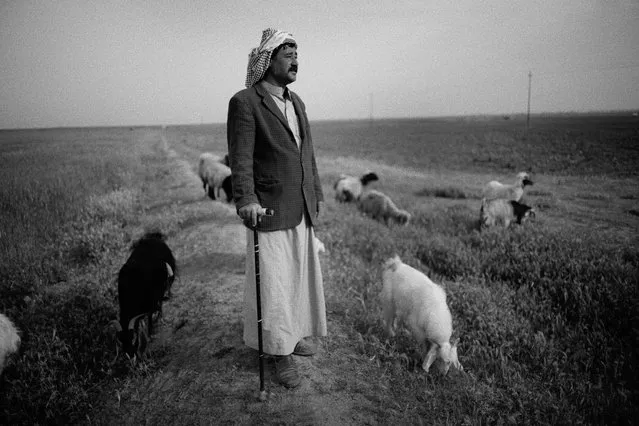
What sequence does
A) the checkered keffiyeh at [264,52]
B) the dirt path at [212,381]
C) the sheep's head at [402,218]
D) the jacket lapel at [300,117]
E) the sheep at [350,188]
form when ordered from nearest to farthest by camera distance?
the checkered keffiyeh at [264,52] < the dirt path at [212,381] < the jacket lapel at [300,117] < the sheep's head at [402,218] < the sheep at [350,188]

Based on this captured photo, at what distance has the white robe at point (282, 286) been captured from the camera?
8.04ft

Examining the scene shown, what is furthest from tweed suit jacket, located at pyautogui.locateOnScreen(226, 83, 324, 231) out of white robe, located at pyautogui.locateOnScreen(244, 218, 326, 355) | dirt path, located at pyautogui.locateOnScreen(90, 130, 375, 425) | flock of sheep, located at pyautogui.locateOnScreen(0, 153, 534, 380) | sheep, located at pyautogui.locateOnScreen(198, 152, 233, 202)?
sheep, located at pyautogui.locateOnScreen(198, 152, 233, 202)

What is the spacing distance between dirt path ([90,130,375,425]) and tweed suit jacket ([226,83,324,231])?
1.38m

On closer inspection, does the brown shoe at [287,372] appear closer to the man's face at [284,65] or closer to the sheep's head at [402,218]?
the man's face at [284,65]

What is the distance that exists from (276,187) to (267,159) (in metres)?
0.22

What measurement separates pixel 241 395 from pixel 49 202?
594 cm

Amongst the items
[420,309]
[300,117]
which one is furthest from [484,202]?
[300,117]

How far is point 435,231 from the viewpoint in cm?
742

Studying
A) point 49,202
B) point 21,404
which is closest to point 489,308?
→ point 21,404

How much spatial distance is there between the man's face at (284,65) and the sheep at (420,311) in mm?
2516

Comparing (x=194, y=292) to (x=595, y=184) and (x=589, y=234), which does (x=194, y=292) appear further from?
(x=595, y=184)

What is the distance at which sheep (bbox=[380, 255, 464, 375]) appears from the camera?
3.14 meters

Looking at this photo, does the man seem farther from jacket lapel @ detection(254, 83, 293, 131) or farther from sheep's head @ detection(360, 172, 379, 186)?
sheep's head @ detection(360, 172, 379, 186)

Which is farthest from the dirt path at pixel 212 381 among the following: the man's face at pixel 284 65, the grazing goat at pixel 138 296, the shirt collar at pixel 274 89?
the man's face at pixel 284 65
